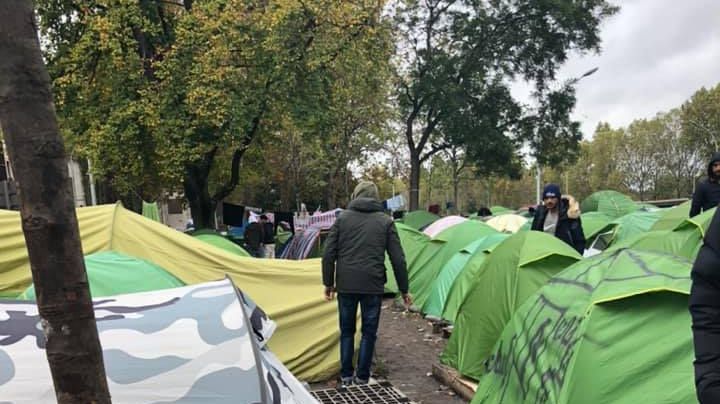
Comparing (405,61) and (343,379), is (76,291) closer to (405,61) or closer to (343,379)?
(343,379)

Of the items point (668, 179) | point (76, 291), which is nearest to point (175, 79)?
point (76, 291)

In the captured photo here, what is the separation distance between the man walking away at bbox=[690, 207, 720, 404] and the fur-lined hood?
4.34 metres

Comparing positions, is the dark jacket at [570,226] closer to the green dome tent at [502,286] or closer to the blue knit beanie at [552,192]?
the blue knit beanie at [552,192]

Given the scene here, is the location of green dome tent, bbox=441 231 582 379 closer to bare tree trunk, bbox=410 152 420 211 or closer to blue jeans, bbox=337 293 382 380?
blue jeans, bbox=337 293 382 380

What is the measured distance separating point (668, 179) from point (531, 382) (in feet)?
170

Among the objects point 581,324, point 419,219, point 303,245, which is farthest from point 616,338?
point 419,219

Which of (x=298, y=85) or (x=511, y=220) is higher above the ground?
(x=298, y=85)

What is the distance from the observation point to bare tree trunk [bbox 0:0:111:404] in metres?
1.38

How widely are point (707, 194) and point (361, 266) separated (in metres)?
4.06

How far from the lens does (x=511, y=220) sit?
12.9m

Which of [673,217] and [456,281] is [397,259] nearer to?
[456,281]

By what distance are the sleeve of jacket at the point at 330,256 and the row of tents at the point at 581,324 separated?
1.39m

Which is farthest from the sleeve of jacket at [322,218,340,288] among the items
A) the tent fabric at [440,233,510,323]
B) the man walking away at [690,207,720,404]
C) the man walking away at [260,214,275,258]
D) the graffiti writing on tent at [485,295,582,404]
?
the man walking away at [260,214,275,258]

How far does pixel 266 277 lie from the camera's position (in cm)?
558
